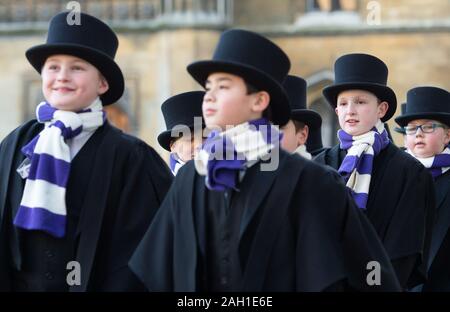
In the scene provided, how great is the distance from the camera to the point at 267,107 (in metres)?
6.28

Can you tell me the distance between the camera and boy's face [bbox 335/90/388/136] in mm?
8820

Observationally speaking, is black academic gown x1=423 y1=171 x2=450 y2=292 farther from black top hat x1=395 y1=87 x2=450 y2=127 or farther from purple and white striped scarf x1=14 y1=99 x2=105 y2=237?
purple and white striped scarf x1=14 y1=99 x2=105 y2=237

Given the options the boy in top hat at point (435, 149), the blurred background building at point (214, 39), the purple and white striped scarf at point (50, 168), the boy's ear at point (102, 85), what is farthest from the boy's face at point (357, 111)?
the blurred background building at point (214, 39)

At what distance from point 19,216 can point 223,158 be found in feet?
3.84

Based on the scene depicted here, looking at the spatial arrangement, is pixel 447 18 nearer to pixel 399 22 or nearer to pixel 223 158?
pixel 399 22

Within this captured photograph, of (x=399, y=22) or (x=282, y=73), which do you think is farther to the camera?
(x=399, y=22)

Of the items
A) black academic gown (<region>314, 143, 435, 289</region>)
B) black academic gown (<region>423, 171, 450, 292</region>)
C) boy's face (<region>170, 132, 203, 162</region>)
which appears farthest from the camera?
black academic gown (<region>423, 171, 450, 292</region>)

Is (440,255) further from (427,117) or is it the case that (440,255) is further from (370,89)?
(370,89)

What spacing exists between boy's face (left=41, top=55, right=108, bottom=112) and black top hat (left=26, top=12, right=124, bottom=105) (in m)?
0.04

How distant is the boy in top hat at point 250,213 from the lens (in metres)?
5.98

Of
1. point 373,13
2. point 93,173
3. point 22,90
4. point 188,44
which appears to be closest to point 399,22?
point 373,13

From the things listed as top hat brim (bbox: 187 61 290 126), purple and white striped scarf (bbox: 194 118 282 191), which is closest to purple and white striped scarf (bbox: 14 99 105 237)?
top hat brim (bbox: 187 61 290 126)

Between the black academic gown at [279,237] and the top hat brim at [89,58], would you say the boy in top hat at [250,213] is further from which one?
the top hat brim at [89,58]
